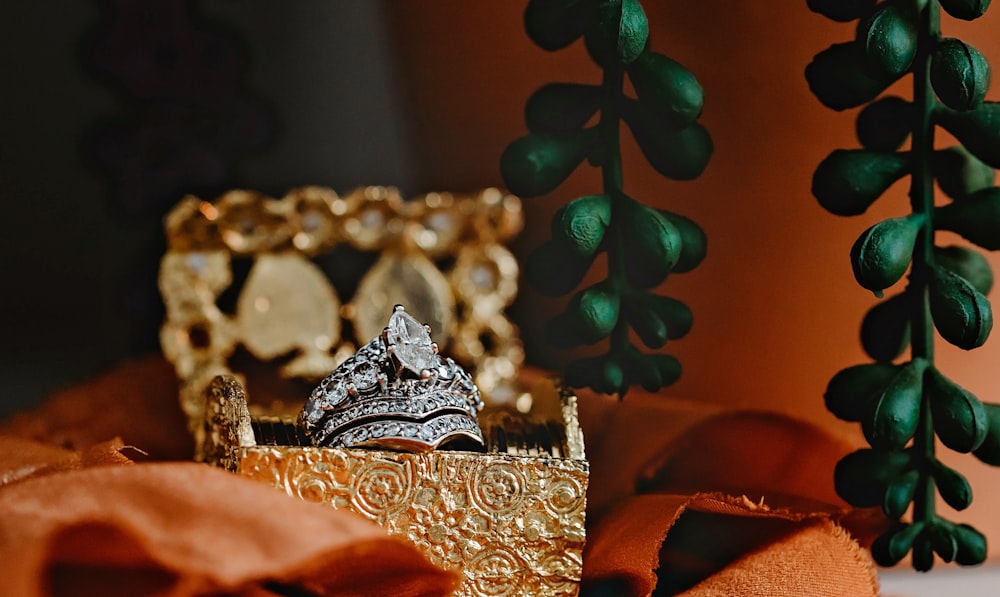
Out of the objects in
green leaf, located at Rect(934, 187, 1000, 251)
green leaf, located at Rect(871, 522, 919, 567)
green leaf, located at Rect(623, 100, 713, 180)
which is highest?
green leaf, located at Rect(623, 100, 713, 180)

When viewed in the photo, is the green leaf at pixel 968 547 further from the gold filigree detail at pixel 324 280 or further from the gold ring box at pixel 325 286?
the gold filigree detail at pixel 324 280

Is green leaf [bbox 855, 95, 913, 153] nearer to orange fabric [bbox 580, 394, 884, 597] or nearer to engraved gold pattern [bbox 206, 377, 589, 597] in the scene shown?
orange fabric [bbox 580, 394, 884, 597]

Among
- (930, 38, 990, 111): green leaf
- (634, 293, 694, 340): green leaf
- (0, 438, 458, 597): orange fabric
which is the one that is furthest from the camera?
(634, 293, 694, 340): green leaf

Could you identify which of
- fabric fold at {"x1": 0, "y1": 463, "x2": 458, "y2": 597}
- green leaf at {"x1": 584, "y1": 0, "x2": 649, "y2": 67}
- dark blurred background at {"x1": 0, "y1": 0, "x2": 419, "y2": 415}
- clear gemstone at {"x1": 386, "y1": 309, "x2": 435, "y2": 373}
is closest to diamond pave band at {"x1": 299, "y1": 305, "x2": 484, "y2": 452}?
clear gemstone at {"x1": 386, "y1": 309, "x2": 435, "y2": 373}

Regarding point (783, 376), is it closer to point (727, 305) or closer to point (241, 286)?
point (727, 305)

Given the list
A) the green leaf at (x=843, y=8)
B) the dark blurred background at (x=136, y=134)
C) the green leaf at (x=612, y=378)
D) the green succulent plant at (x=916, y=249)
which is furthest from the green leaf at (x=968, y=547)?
the dark blurred background at (x=136, y=134)

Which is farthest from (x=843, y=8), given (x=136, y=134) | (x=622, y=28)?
(x=136, y=134)

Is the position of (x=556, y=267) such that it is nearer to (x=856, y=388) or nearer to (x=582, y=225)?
(x=582, y=225)

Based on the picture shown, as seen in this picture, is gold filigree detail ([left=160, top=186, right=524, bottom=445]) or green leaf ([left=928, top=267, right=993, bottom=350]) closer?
green leaf ([left=928, top=267, right=993, bottom=350])
